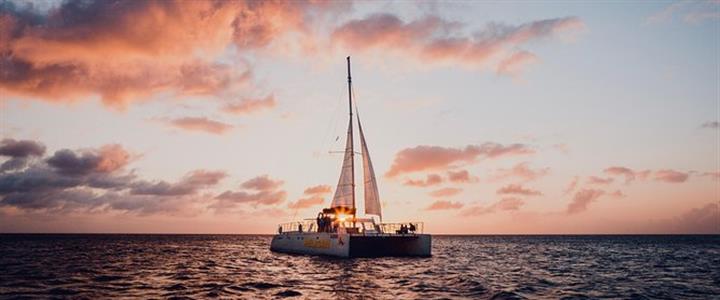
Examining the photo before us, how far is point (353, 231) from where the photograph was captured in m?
43.6

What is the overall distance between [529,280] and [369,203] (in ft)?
54.9

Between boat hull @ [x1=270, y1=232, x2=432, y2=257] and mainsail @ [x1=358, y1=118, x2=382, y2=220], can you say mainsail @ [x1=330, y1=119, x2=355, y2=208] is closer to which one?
mainsail @ [x1=358, y1=118, x2=382, y2=220]

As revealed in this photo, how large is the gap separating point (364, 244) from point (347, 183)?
280 inches

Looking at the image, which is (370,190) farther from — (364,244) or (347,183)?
(364,244)

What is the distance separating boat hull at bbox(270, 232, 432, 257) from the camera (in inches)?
1617

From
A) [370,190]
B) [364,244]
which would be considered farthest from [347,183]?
[364,244]

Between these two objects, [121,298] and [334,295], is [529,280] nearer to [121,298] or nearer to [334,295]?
[334,295]

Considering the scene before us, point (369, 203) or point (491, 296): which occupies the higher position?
point (369, 203)

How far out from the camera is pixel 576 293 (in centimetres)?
2572

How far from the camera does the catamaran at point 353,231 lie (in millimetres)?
41781

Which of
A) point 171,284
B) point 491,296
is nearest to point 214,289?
point 171,284

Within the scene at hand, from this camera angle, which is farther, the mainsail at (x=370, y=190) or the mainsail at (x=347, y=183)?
the mainsail at (x=347, y=183)

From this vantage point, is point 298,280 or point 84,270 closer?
point 298,280

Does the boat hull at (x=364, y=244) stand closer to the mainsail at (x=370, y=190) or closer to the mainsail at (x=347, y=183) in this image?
the mainsail at (x=370, y=190)
